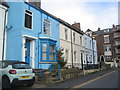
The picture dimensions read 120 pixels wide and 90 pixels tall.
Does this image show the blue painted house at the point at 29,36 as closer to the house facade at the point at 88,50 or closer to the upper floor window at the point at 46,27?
the upper floor window at the point at 46,27

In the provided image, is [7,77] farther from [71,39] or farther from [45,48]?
[71,39]

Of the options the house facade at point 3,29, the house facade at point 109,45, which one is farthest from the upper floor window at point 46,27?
the house facade at point 109,45

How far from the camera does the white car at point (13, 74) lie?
9453mm

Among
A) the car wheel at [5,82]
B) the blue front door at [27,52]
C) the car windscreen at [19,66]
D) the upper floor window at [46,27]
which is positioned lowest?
the car wheel at [5,82]

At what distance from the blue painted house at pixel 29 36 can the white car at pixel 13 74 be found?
465 cm

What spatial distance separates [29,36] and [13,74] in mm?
6849

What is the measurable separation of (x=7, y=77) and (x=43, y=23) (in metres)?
10.2

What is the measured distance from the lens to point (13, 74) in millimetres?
9492

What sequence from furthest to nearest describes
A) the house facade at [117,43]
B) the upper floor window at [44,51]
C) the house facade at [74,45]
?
the house facade at [117,43] → the house facade at [74,45] → the upper floor window at [44,51]

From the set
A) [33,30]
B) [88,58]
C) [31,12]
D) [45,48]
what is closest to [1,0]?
[31,12]

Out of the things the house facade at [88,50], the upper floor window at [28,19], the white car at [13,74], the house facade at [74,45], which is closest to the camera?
the white car at [13,74]

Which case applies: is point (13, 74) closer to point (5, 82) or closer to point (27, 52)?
point (5, 82)

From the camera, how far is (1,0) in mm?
16094

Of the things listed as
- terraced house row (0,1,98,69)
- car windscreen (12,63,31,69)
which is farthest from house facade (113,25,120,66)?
car windscreen (12,63,31,69)
